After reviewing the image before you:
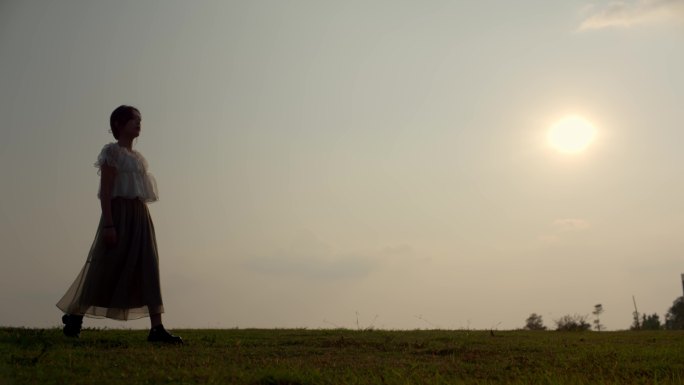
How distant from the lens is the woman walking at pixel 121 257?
30.3 ft

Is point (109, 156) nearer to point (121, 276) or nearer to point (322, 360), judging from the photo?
point (121, 276)

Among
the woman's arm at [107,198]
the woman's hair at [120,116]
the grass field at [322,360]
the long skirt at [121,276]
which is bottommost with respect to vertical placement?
the grass field at [322,360]

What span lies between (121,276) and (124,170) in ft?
4.60

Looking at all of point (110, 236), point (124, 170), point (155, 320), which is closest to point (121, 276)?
point (110, 236)

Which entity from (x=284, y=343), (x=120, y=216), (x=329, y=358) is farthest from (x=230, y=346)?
(x=120, y=216)

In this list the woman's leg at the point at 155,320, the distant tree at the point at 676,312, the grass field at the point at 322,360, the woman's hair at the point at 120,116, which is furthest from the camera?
the distant tree at the point at 676,312

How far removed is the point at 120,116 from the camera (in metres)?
9.77

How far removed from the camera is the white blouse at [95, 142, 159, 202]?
952cm

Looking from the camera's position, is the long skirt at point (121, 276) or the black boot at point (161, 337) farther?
the long skirt at point (121, 276)

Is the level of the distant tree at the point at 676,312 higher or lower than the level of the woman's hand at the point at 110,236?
higher

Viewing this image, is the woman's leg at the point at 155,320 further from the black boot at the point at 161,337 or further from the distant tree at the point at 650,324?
the distant tree at the point at 650,324

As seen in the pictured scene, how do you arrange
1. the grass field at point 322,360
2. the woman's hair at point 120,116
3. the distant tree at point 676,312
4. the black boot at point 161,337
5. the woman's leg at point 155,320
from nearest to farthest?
the grass field at point 322,360 < the black boot at point 161,337 < the woman's leg at point 155,320 < the woman's hair at point 120,116 < the distant tree at point 676,312

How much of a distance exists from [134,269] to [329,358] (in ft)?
10.2

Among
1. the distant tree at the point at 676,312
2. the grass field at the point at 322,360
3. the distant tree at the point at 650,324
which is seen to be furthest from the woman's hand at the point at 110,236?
the distant tree at the point at 676,312
